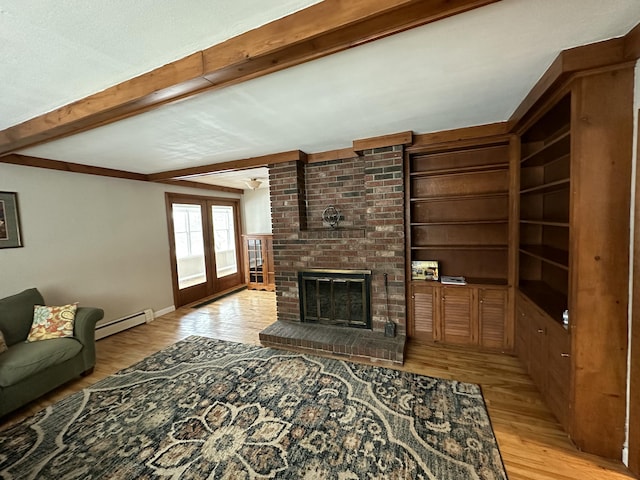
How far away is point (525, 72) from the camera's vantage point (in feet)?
5.51

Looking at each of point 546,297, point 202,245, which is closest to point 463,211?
point 546,297

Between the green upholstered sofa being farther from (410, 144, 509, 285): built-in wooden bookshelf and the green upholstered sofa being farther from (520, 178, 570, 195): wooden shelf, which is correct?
(520, 178, 570, 195): wooden shelf

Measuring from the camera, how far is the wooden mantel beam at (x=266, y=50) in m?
1.04

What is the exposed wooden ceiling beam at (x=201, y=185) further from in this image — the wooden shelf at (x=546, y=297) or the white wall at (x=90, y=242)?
the wooden shelf at (x=546, y=297)

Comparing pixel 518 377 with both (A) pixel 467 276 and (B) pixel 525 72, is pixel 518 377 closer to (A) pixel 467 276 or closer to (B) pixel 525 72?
(A) pixel 467 276

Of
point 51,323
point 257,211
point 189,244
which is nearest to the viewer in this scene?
point 51,323

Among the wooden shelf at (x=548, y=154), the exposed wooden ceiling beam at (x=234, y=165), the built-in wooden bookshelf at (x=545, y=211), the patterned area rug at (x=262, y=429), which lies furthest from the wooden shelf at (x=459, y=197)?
the patterned area rug at (x=262, y=429)

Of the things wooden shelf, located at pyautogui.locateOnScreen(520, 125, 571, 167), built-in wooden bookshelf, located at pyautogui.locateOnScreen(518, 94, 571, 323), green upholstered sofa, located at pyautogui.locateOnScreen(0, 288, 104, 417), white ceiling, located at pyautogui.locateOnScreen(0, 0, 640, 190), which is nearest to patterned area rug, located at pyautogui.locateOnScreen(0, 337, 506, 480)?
green upholstered sofa, located at pyautogui.locateOnScreen(0, 288, 104, 417)

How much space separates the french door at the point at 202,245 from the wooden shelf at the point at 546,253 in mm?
5251

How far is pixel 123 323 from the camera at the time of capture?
153 inches

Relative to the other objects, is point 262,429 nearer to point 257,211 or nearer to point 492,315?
point 492,315

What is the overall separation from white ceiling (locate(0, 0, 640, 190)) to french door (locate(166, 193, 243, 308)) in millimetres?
2400

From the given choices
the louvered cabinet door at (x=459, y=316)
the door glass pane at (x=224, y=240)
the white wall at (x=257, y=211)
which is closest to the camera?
the louvered cabinet door at (x=459, y=316)

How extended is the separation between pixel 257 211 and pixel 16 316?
13.9 feet
